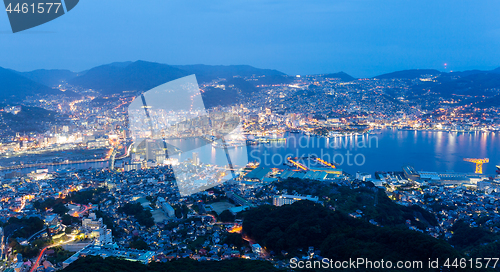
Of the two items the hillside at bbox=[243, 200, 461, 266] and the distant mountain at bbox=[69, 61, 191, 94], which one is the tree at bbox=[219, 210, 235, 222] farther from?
the distant mountain at bbox=[69, 61, 191, 94]

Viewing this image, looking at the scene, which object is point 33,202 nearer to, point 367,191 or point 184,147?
point 367,191

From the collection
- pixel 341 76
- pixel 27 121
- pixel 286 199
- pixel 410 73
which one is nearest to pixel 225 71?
pixel 341 76

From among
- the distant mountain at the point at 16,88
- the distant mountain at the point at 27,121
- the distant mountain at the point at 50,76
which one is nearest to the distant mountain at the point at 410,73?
the distant mountain at the point at 27,121

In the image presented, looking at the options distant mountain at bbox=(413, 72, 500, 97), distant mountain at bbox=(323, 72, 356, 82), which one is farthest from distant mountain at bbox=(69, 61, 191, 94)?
distant mountain at bbox=(413, 72, 500, 97)

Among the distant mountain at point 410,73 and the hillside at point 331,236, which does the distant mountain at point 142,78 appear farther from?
the hillside at point 331,236

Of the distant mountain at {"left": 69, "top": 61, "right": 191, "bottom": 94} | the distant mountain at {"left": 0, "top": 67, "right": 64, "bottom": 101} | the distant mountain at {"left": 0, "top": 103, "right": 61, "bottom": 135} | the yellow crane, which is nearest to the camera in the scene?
the yellow crane

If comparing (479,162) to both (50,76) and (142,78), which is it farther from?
(50,76)
